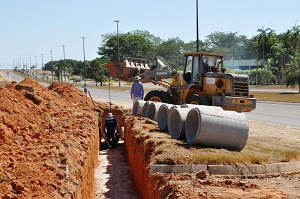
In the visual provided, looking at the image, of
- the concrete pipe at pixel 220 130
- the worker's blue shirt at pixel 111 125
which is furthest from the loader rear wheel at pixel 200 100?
the concrete pipe at pixel 220 130

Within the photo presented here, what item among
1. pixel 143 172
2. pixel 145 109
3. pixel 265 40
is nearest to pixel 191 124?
pixel 143 172

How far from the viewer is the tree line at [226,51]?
74.0m

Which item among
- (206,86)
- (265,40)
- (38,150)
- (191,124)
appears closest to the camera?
(38,150)

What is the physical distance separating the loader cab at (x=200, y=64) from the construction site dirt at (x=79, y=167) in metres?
2.92

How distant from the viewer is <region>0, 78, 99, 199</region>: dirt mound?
663cm

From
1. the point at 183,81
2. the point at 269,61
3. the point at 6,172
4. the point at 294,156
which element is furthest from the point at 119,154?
the point at 269,61

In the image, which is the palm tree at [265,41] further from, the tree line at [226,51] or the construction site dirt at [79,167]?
the construction site dirt at [79,167]

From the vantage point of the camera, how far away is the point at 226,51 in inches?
4769

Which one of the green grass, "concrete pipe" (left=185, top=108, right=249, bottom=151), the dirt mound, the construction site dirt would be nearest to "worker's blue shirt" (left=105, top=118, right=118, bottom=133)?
the construction site dirt

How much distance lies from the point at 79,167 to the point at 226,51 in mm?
114906

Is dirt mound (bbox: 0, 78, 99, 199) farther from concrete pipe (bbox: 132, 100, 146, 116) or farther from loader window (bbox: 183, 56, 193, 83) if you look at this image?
loader window (bbox: 183, 56, 193, 83)

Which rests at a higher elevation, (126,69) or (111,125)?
(126,69)

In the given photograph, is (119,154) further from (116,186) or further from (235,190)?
(235,190)

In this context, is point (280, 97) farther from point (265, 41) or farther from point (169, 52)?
point (169, 52)
